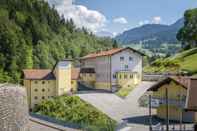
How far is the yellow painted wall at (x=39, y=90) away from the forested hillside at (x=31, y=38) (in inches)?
483

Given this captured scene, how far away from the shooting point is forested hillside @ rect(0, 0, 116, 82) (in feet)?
236

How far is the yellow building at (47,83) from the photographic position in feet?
158

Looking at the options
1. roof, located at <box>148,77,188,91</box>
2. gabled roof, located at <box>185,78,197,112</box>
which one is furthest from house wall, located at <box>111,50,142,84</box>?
gabled roof, located at <box>185,78,197,112</box>

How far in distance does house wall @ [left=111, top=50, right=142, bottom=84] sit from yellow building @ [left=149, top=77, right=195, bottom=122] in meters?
19.4

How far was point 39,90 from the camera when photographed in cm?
4841

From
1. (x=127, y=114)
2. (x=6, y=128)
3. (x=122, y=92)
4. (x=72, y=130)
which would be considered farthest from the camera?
(x=122, y=92)

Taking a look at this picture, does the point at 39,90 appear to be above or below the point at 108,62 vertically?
below

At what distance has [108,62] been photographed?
5309cm

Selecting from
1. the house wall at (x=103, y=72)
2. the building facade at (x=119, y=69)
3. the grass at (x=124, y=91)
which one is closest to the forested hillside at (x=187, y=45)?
the building facade at (x=119, y=69)

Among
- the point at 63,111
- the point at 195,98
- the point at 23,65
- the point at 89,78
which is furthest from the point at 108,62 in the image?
the point at 195,98

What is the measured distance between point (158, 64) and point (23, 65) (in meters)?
27.5

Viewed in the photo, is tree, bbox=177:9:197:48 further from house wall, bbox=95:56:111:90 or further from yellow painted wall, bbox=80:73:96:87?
yellow painted wall, bbox=80:73:96:87

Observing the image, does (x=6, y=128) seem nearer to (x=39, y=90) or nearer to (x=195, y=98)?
(x=195, y=98)

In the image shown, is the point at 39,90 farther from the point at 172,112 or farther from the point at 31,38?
the point at 31,38
